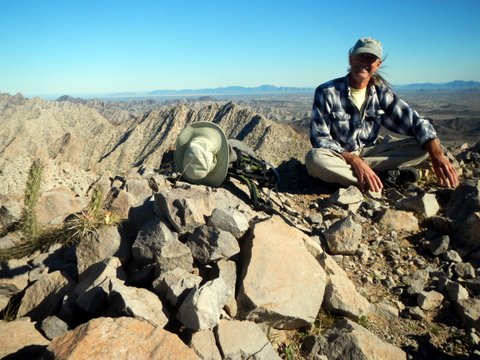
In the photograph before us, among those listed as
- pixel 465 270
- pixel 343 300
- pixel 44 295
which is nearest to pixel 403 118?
pixel 465 270

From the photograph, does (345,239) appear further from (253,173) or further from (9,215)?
(9,215)

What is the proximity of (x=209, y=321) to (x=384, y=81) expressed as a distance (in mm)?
3893

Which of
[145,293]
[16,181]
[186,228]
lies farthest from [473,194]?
[16,181]

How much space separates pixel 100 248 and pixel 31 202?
37.7 inches

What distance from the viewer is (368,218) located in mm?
3857

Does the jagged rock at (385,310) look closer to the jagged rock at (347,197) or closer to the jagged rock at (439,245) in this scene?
the jagged rock at (439,245)

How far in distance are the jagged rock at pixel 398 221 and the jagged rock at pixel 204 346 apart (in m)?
2.41

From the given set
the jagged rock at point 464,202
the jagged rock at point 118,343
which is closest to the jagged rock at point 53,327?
the jagged rock at point 118,343

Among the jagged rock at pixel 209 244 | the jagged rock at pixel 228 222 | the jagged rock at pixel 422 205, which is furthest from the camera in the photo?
the jagged rock at pixel 422 205

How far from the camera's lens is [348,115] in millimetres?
4543

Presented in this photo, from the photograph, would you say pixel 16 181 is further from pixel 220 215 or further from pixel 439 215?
pixel 439 215

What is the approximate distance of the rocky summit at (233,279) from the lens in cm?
198

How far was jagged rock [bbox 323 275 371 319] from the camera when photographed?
2.50 meters

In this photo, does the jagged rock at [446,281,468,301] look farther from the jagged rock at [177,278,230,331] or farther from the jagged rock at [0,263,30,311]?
the jagged rock at [0,263,30,311]
